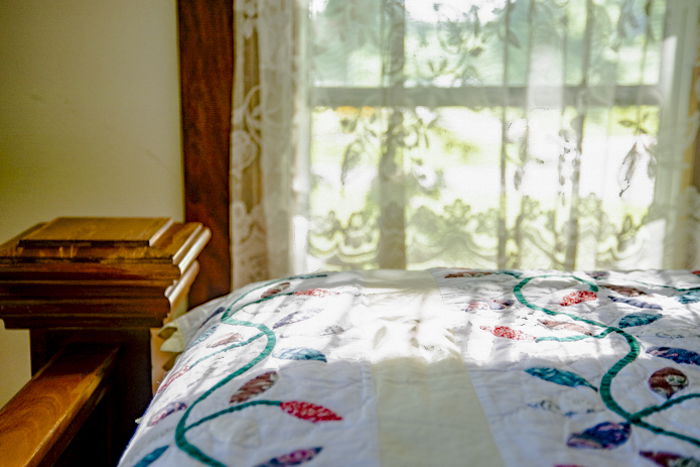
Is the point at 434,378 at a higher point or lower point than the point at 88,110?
lower

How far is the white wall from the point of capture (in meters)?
1.82

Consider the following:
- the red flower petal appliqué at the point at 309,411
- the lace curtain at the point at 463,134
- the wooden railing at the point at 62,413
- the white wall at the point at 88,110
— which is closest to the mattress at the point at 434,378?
the red flower petal appliqué at the point at 309,411

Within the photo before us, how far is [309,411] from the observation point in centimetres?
74

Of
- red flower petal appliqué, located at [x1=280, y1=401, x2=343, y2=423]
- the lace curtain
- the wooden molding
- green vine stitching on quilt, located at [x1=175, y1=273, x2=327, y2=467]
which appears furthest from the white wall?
red flower petal appliqué, located at [x1=280, y1=401, x2=343, y2=423]

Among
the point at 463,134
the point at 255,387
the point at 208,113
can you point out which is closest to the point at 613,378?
the point at 255,387

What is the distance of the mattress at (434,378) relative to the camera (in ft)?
2.25

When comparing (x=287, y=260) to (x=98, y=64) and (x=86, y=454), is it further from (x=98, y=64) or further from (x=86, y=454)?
(x=86, y=454)

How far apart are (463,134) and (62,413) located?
4.20ft

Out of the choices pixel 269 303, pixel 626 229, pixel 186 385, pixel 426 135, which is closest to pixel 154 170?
→ pixel 426 135

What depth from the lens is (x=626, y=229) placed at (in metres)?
1.89

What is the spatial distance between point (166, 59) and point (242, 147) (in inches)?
12.5

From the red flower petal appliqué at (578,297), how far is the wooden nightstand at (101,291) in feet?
2.03

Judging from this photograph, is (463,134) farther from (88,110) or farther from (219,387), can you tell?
(219,387)

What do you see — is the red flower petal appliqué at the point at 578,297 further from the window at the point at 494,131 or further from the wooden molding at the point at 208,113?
the wooden molding at the point at 208,113
